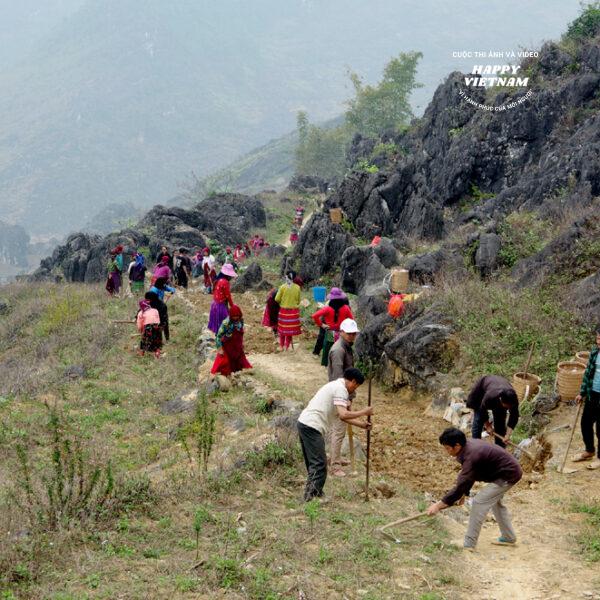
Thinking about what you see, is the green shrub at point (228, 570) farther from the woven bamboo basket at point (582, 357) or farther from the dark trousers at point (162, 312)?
the dark trousers at point (162, 312)

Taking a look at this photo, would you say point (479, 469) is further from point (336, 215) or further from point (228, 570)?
point (336, 215)

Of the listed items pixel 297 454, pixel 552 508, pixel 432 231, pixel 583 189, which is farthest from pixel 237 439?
pixel 432 231

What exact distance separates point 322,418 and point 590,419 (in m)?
3.55

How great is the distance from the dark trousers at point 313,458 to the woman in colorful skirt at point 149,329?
813 cm

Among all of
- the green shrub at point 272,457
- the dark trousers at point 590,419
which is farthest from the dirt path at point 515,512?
the green shrub at point 272,457

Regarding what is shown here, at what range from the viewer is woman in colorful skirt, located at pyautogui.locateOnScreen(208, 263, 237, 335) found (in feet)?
37.6

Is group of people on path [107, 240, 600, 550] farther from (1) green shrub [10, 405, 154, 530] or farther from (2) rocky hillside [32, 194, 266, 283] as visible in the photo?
(2) rocky hillside [32, 194, 266, 283]

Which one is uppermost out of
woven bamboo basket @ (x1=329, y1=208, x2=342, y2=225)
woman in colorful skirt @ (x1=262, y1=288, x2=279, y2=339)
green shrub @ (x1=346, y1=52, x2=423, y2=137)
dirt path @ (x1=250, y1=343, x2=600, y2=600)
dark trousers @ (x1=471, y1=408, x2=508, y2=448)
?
green shrub @ (x1=346, y1=52, x2=423, y2=137)

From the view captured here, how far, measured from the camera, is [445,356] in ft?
37.0

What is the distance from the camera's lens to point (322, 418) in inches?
261

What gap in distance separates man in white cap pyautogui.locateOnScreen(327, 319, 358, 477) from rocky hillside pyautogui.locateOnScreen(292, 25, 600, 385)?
3484 mm

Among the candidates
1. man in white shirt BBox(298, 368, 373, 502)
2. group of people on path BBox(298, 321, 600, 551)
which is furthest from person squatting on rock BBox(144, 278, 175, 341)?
man in white shirt BBox(298, 368, 373, 502)

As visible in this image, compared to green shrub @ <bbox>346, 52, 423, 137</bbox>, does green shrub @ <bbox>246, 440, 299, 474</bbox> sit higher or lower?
lower

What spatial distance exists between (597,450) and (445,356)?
139 inches
